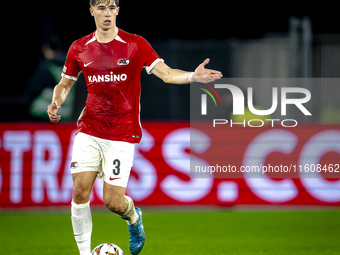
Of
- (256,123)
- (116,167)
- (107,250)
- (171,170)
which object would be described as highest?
(256,123)

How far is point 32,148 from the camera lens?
698 cm

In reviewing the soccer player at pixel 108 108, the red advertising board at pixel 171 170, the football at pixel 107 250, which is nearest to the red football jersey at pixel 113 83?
the soccer player at pixel 108 108

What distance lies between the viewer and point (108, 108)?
425cm

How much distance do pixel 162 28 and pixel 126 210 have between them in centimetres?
541

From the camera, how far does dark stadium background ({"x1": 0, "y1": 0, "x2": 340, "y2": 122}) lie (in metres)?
7.75

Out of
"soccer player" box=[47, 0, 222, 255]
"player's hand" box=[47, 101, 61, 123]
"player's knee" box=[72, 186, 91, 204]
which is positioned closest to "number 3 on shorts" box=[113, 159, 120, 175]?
"soccer player" box=[47, 0, 222, 255]

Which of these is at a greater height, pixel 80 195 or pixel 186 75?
pixel 186 75

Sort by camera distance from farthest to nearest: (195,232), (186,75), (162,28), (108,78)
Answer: (162,28) → (195,232) → (108,78) → (186,75)

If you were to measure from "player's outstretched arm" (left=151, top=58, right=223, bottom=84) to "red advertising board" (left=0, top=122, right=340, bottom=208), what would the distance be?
111 inches

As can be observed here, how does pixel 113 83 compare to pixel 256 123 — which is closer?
pixel 113 83

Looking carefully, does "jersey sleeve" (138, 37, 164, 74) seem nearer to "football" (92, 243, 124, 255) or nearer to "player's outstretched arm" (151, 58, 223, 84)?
"player's outstretched arm" (151, 58, 223, 84)

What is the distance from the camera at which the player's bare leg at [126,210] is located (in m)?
4.25

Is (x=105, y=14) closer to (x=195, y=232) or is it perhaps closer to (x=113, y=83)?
(x=113, y=83)

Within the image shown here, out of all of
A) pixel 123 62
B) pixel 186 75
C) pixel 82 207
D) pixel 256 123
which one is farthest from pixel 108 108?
pixel 256 123
